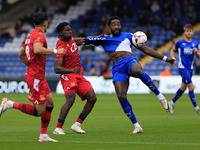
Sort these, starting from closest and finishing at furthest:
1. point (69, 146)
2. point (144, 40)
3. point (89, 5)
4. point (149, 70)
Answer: point (69, 146) → point (144, 40) → point (149, 70) → point (89, 5)

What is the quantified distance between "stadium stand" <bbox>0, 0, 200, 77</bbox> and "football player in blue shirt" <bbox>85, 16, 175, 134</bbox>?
17252 millimetres

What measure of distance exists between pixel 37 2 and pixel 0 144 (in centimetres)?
3379

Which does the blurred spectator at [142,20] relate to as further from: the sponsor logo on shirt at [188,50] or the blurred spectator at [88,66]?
the sponsor logo on shirt at [188,50]

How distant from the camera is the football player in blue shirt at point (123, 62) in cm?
962

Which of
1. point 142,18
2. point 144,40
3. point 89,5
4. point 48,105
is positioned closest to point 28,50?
point 48,105

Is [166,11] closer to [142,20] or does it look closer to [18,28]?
[142,20]

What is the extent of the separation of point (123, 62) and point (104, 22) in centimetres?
2095

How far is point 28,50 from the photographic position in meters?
8.12

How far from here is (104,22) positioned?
→ 30.4m

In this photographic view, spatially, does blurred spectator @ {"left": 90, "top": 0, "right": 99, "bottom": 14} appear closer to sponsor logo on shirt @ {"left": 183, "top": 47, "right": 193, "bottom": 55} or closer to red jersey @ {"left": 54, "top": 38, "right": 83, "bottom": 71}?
sponsor logo on shirt @ {"left": 183, "top": 47, "right": 193, "bottom": 55}

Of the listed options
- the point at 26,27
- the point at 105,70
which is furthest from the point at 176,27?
the point at 26,27

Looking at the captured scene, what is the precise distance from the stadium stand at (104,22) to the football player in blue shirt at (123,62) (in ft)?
56.6

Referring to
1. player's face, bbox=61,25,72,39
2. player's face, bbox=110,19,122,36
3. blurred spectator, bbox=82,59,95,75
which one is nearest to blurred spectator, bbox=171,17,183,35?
blurred spectator, bbox=82,59,95,75

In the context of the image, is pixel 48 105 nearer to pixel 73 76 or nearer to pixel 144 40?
pixel 73 76
